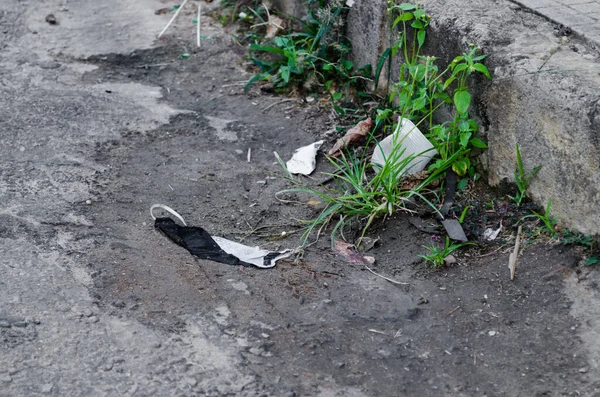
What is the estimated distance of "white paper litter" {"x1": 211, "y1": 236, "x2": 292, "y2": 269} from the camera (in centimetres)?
281

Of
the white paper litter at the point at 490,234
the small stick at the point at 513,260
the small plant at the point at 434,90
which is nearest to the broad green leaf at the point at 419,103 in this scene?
the small plant at the point at 434,90

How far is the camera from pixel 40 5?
4965 mm

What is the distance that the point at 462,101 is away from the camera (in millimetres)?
2873

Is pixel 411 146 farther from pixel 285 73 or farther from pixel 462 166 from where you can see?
pixel 285 73

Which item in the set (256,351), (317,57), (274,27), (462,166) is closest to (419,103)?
(462,166)

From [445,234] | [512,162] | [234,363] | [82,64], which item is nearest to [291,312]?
[234,363]

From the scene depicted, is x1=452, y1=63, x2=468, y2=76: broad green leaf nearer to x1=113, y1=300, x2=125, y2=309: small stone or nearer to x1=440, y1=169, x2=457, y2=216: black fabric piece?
x1=440, y1=169, x2=457, y2=216: black fabric piece

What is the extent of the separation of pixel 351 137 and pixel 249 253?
0.93 m

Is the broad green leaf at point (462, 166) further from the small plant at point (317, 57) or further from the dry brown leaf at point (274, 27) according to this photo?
the dry brown leaf at point (274, 27)

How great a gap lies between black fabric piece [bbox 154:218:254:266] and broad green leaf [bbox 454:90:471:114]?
0.98 metres

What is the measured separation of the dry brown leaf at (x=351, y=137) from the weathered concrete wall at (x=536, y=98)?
48cm

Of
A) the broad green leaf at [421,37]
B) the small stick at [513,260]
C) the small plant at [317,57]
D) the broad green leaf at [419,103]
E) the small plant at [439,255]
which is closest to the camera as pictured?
the small stick at [513,260]

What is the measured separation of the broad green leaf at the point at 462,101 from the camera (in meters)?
2.87

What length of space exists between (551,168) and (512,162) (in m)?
0.20
